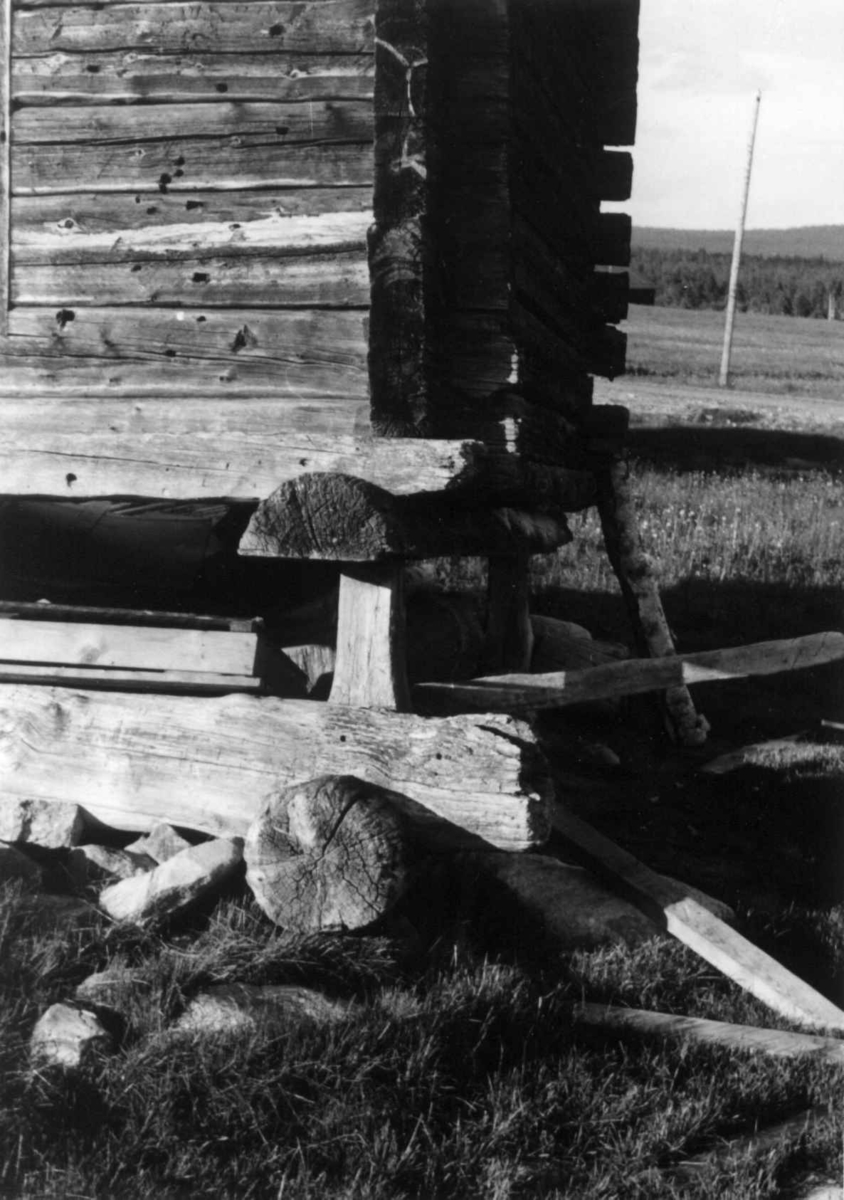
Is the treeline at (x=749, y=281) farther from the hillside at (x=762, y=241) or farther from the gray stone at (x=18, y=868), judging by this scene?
the gray stone at (x=18, y=868)

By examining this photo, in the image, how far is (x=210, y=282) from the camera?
197 inches

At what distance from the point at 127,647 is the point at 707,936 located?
2249 millimetres

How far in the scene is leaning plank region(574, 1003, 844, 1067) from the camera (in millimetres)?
3676

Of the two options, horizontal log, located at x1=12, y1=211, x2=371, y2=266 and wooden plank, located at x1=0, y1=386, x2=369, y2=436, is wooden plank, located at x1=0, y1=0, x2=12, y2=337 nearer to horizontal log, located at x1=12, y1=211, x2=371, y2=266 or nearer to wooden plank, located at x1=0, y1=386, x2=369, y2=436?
horizontal log, located at x1=12, y1=211, x2=371, y2=266

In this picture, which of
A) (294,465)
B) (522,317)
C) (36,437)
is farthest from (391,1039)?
(522,317)

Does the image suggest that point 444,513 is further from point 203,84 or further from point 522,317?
point 203,84

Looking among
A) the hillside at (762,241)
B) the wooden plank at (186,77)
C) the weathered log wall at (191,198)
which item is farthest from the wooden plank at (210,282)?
the hillside at (762,241)

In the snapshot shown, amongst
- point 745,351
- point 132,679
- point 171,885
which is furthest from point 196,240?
point 745,351

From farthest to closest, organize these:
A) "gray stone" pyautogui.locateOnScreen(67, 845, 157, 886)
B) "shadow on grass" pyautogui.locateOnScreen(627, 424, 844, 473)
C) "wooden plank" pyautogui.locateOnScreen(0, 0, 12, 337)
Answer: "shadow on grass" pyautogui.locateOnScreen(627, 424, 844, 473) → "wooden plank" pyautogui.locateOnScreen(0, 0, 12, 337) → "gray stone" pyautogui.locateOnScreen(67, 845, 157, 886)

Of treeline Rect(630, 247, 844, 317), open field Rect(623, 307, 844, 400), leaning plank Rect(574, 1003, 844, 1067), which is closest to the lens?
leaning plank Rect(574, 1003, 844, 1067)

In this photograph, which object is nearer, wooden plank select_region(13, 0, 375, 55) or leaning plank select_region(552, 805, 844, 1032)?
leaning plank select_region(552, 805, 844, 1032)

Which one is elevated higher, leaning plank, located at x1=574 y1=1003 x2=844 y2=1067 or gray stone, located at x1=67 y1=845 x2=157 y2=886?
gray stone, located at x1=67 y1=845 x2=157 y2=886

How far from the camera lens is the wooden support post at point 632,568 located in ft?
26.1

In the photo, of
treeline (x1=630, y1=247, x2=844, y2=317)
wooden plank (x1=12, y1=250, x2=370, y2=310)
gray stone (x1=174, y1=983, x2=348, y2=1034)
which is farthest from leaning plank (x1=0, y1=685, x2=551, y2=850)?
treeline (x1=630, y1=247, x2=844, y2=317)
